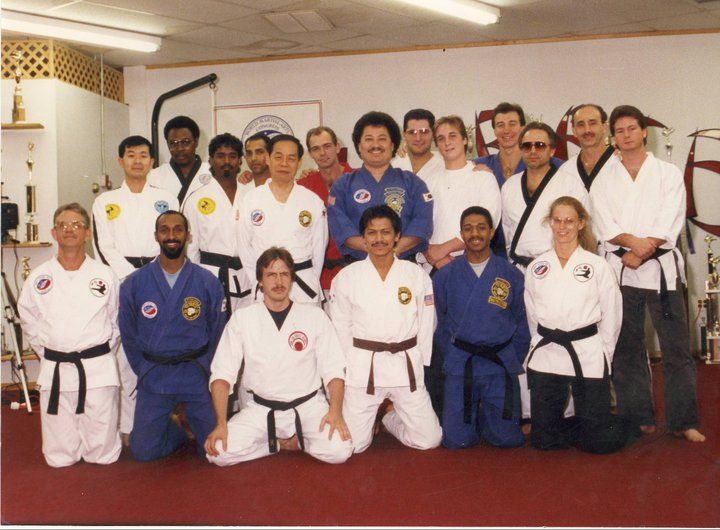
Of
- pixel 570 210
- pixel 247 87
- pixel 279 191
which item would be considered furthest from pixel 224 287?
pixel 247 87

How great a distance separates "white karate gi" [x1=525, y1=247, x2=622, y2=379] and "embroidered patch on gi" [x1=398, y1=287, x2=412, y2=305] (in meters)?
0.64

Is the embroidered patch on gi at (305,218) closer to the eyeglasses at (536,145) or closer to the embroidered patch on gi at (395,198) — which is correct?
the embroidered patch on gi at (395,198)

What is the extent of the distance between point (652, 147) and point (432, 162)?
3087mm

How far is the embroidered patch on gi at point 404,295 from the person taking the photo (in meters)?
3.55

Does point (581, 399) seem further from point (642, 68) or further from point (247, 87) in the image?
point (247, 87)

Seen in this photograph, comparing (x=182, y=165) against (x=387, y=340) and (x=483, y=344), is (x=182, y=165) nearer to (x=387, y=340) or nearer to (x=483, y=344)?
(x=387, y=340)

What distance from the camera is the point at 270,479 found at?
10.1 feet

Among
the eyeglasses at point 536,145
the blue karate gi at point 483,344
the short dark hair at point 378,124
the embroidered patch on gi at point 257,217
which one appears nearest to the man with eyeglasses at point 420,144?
the short dark hair at point 378,124

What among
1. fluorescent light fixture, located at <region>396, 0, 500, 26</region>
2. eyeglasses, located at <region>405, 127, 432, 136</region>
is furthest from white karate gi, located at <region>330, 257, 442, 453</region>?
fluorescent light fixture, located at <region>396, 0, 500, 26</region>

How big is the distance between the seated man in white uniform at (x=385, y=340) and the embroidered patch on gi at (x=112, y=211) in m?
1.42

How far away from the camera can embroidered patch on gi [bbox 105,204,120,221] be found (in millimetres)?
3992

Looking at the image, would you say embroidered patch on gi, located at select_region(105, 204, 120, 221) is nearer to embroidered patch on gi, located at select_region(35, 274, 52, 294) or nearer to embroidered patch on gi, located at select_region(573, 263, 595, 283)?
embroidered patch on gi, located at select_region(35, 274, 52, 294)

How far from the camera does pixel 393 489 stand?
292 cm

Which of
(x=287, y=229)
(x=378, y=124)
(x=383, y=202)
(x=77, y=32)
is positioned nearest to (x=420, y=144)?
(x=378, y=124)
